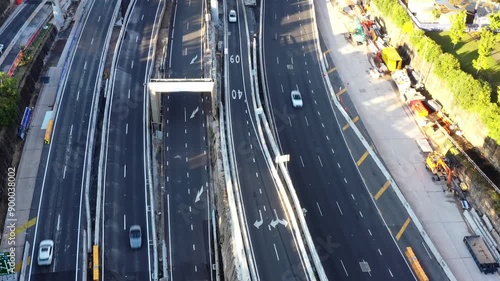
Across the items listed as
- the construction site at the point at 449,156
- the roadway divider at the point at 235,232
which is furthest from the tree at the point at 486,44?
the roadway divider at the point at 235,232

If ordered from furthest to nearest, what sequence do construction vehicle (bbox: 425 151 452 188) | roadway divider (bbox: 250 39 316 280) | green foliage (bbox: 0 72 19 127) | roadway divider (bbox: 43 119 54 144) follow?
1. roadway divider (bbox: 43 119 54 144)
2. construction vehicle (bbox: 425 151 452 188)
3. green foliage (bbox: 0 72 19 127)
4. roadway divider (bbox: 250 39 316 280)

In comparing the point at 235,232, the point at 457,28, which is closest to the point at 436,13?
the point at 457,28

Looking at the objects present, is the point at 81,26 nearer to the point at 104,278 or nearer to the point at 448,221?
the point at 104,278

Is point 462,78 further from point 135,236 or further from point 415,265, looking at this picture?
point 135,236

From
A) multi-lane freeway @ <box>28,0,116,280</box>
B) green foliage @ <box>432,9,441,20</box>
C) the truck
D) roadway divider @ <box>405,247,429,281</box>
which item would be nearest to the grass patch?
green foliage @ <box>432,9,441,20</box>

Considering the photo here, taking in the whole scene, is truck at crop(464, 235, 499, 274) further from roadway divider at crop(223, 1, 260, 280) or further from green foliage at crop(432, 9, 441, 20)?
green foliage at crop(432, 9, 441, 20)

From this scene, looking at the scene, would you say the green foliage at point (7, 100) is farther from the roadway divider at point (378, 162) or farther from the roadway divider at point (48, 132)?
the roadway divider at point (378, 162)

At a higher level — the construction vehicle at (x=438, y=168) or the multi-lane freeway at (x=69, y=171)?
the multi-lane freeway at (x=69, y=171)
